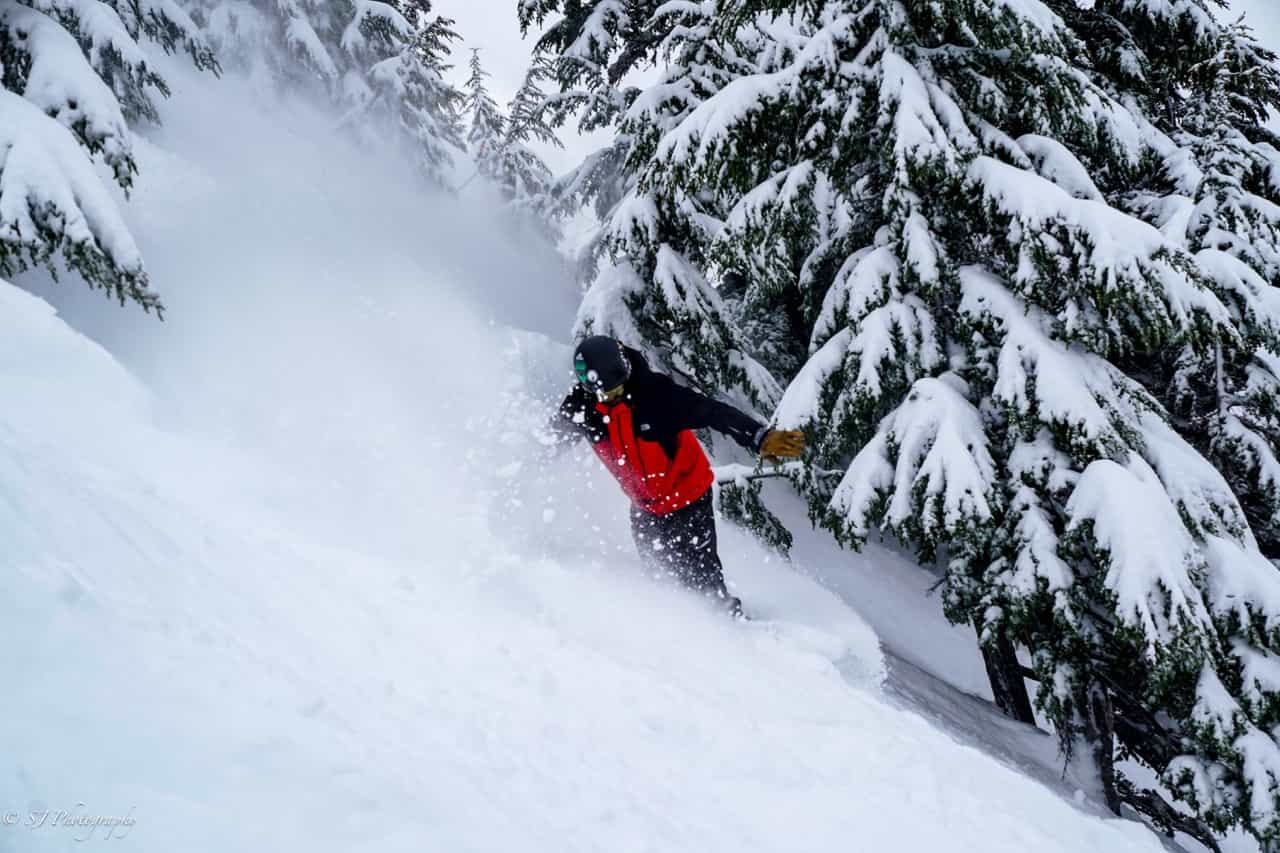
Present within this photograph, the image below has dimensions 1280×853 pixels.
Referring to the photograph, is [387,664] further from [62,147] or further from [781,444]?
[62,147]

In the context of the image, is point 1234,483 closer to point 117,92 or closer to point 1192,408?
point 1192,408

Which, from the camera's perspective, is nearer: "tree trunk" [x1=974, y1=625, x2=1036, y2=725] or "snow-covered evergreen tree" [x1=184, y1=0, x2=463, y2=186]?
"tree trunk" [x1=974, y1=625, x2=1036, y2=725]

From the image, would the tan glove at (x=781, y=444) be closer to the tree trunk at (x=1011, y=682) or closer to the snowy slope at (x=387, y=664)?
the snowy slope at (x=387, y=664)

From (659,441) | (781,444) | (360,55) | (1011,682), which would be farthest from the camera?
(360,55)

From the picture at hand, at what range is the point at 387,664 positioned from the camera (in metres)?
2.83

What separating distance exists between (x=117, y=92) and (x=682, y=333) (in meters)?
11.9

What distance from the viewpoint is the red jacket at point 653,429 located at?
5.19m

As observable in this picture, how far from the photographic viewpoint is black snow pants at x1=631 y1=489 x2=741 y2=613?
556 centimetres

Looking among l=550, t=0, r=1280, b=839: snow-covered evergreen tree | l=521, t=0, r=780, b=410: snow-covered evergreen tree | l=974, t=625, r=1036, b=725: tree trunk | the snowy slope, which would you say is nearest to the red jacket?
the snowy slope

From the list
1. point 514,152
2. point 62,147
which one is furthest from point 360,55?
point 62,147

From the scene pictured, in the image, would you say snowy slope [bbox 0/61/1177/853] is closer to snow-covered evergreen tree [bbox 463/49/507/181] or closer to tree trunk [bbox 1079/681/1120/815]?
Answer: tree trunk [bbox 1079/681/1120/815]

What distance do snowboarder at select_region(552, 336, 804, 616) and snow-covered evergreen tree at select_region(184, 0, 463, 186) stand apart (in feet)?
69.3

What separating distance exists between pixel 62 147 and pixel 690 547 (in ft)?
22.9

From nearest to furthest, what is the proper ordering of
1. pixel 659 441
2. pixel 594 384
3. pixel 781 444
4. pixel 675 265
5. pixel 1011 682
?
pixel 594 384
pixel 781 444
pixel 659 441
pixel 1011 682
pixel 675 265
